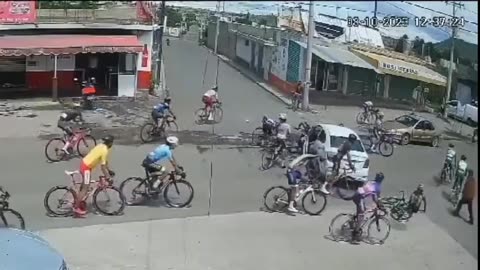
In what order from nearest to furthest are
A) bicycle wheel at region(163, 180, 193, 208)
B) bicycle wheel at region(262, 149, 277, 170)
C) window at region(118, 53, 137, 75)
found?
window at region(118, 53, 137, 75) → bicycle wheel at region(163, 180, 193, 208) → bicycle wheel at region(262, 149, 277, 170)

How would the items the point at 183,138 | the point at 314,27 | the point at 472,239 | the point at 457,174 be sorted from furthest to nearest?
the point at 183,138
the point at 314,27
the point at 457,174
the point at 472,239

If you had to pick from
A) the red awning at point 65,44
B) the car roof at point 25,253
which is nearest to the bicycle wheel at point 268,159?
the red awning at point 65,44

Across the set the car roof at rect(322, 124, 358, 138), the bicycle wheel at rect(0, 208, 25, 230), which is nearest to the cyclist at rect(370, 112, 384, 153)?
the car roof at rect(322, 124, 358, 138)

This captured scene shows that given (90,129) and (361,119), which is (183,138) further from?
(361,119)

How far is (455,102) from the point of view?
7121 mm

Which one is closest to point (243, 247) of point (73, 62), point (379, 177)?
point (379, 177)

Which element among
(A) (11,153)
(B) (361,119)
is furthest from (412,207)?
(A) (11,153)

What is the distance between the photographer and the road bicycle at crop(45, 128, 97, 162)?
8.10m

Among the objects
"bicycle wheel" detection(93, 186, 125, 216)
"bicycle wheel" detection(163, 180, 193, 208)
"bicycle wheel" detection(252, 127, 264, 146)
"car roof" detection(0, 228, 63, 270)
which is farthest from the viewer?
"bicycle wheel" detection(252, 127, 264, 146)

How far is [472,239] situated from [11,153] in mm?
4148

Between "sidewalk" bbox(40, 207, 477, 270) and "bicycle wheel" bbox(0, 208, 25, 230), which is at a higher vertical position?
"bicycle wheel" bbox(0, 208, 25, 230)

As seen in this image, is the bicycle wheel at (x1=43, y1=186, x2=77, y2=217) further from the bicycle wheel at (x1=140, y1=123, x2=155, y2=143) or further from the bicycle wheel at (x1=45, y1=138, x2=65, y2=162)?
the bicycle wheel at (x1=140, y1=123, x2=155, y2=143)

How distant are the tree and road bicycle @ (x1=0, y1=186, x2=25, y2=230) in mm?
2206

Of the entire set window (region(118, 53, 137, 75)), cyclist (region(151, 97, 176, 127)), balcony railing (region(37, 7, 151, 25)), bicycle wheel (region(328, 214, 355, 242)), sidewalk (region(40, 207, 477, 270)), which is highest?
balcony railing (region(37, 7, 151, 25))
